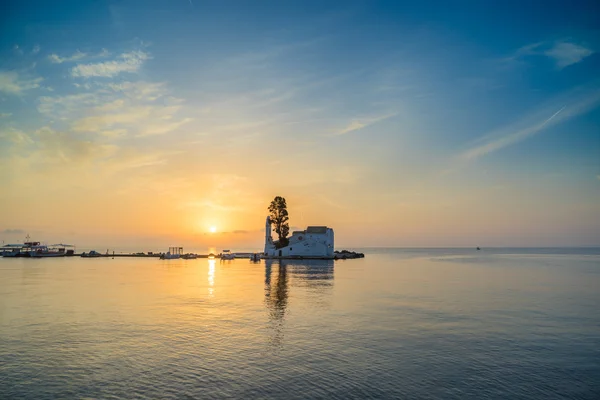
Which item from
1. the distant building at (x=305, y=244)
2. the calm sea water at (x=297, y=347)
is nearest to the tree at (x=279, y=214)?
the distant building at (x=305, y=244)

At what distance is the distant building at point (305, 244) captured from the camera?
145750mm

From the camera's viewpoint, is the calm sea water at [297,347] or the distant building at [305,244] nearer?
the calm sea water at [297,347]

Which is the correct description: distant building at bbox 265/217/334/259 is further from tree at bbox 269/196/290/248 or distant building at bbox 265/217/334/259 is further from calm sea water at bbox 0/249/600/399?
calm sea water at bbox 0/249/600/399

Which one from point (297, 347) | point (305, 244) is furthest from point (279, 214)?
point (297, 347)

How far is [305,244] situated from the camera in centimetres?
14562

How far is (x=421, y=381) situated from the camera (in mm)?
20453

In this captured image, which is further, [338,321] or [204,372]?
[338,321]

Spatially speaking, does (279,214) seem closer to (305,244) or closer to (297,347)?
(305,244)

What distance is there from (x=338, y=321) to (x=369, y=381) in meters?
14.6

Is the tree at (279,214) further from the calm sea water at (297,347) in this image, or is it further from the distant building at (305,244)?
the calm sea water at (297,347)

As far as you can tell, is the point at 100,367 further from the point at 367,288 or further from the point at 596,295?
the point at 596,295

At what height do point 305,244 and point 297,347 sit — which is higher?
point 305,244

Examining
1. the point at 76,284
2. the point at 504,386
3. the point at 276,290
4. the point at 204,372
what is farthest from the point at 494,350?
the point at 76,284

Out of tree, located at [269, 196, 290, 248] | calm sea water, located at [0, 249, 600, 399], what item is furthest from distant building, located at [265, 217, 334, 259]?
calm sea water, located at [0, 249, 600, 399]
